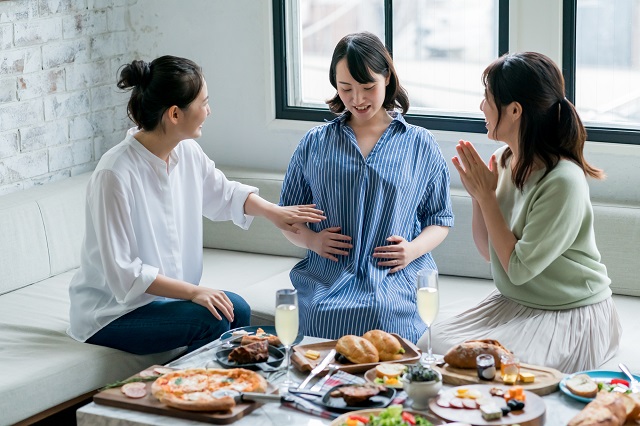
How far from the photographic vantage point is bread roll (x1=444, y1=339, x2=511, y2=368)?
2508 mm

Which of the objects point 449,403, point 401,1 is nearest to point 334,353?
point 449,403

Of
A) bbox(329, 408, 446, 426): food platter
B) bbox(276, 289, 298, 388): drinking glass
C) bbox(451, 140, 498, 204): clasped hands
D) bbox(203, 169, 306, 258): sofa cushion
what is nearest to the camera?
bbox(329, 408, 446, 426): food platter

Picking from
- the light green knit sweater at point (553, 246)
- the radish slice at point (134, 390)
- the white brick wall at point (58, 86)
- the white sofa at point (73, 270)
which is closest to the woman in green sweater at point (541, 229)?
the light green knit sweater at point (553, 246)

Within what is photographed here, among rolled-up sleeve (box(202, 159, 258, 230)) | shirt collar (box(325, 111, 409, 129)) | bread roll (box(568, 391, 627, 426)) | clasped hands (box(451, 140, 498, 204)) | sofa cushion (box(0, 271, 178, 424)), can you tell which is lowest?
sofa cushion (box(0, 271, 178, 424))

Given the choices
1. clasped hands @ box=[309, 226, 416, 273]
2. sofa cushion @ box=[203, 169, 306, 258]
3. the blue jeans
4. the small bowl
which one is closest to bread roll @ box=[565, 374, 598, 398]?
the small bowl

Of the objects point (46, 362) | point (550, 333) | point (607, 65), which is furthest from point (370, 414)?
point (607, 65)

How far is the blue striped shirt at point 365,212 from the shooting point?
3201 mm

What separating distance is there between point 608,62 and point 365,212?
1.19m

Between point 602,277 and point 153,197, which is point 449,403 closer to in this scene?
point 602,277

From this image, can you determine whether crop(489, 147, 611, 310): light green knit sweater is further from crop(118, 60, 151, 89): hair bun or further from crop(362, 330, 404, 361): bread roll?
crop(118, 60, 151, 89): hair bun

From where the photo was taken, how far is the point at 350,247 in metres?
3.28

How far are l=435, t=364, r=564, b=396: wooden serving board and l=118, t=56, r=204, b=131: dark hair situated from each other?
1188 mm

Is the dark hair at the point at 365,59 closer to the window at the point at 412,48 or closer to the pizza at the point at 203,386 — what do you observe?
the window at the point at 412,48

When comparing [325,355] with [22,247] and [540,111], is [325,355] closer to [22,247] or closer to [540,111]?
[540,111]
